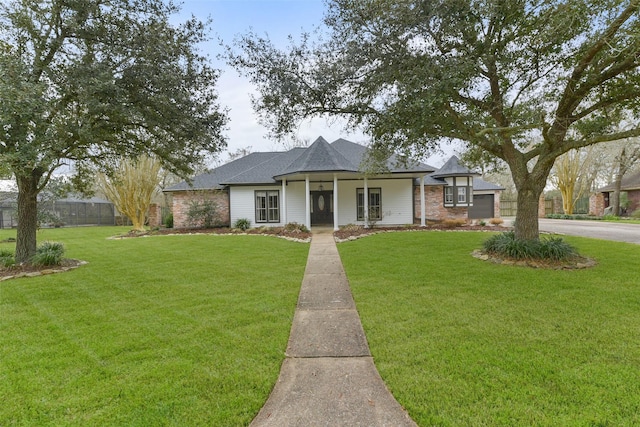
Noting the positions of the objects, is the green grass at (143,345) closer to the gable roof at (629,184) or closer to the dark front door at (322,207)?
the dark front door at (322,207)

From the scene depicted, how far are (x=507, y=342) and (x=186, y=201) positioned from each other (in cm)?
1655

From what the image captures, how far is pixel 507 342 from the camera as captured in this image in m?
3.35

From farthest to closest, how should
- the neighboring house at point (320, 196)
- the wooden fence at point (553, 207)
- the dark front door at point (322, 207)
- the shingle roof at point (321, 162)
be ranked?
the wooden fence at point (553, 207)
the dark front door at point (322, 207)
the neighboring house at point (320, 196)
the shingle roof at point (321, 162)

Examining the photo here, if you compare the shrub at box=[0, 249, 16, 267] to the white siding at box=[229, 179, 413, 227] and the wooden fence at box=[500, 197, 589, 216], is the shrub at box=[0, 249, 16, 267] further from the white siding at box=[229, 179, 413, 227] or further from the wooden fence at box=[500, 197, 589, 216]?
the wooden fence at box=[500, 197, 589, 216]

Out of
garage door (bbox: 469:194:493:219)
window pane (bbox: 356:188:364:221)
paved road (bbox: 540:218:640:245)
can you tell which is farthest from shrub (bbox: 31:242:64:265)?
garage door (bbox: 469:194:493:219)

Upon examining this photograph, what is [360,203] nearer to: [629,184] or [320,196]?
[320,196]

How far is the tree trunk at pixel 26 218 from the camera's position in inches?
298

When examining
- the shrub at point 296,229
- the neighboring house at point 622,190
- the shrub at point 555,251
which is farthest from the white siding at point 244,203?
the neighboring house at point 622,190

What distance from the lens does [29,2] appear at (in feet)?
18.8

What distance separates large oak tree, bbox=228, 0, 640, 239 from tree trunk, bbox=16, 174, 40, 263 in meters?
5.87

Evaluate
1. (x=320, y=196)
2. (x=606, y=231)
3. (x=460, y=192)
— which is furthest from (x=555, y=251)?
(x=460, y=192)

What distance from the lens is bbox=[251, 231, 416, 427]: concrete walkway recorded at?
2.30 meters

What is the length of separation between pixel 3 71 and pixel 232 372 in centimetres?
540

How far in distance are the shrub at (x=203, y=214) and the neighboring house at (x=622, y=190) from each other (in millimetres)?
27355
